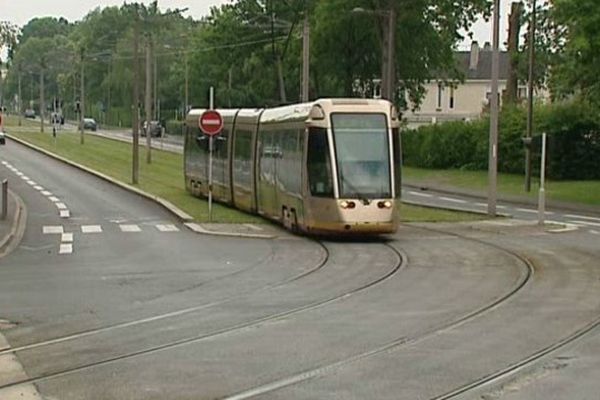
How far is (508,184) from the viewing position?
60969 mm

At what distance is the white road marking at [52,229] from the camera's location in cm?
3097

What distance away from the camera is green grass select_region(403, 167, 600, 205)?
53506 millimetres

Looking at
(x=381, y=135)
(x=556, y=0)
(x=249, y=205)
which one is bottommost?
(x=249, y=205)

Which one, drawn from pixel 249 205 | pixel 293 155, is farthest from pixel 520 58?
pixel 293 155

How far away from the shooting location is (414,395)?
34.5 ft

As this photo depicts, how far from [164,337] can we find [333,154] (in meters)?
14.4

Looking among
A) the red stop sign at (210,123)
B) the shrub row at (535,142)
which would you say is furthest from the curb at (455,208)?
the shrub row at (535,142)

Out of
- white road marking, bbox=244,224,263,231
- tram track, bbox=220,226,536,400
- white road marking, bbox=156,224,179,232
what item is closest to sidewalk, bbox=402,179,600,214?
white road marking, bbox=244,224,263,231

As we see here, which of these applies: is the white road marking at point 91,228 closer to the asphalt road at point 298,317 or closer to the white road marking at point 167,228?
the asphalt road at point 298,317

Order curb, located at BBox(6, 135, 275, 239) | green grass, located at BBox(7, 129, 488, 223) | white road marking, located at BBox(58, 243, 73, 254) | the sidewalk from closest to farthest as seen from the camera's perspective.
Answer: white road marking, located at BBox(58, 243, 73, 254), curb, located at BBox(6, 135, 275, 239), green grass, located at BBox(7, 129, 488, 223), the sidewalk

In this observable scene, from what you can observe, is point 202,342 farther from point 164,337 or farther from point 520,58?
point 520,58

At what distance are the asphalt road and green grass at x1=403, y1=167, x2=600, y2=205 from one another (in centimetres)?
2395

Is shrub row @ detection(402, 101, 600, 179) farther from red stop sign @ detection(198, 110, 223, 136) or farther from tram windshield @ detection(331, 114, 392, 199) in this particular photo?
tram windshield @ detection(331, 114, 392, 199)

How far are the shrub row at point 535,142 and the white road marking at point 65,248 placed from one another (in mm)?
35460
